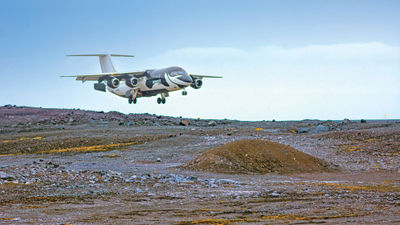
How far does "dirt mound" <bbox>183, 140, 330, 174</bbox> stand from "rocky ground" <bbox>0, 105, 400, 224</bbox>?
0.52 m

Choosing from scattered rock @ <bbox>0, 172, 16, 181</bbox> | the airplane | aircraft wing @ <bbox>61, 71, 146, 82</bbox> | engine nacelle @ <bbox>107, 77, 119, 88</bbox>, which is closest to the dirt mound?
scattered rock @ <bbox>0, 172, 16, 181</bbox>

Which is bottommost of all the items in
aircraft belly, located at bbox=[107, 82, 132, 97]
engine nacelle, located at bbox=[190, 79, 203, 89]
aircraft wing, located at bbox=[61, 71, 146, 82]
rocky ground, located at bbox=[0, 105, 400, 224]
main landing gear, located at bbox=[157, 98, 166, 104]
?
rocky ground, located at bbox=[0, 105, 400, 224]

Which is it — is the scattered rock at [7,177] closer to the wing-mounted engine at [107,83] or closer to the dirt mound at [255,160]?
the dirt mound at [255,160]

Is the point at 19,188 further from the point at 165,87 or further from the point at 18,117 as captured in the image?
the point at 18,117

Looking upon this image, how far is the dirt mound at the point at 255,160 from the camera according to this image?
1877 centimetres

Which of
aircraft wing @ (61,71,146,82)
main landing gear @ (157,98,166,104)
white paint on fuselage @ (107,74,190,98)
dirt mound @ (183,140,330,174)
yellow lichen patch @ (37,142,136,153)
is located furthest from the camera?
aircraft wing @ (61,71,146,82)

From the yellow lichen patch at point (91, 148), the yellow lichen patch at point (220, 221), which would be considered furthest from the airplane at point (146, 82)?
the yellow lichen patch at point (220, 221)

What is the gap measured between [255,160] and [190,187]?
A: 618cm

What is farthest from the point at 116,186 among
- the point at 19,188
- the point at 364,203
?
the point at 364,203

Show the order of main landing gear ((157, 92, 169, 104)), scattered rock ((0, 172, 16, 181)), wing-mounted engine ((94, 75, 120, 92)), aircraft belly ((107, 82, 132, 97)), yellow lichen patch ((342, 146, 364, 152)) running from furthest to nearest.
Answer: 1. aircraft belly ((107, 82, 132, 97))
2. wing-mounted engine ((94, 75, 120, 92))
3. main landing gear ((157, 92, 169, 104))
4. yellow lichen patch ((342, 146, 364, 152))
5. scattered rock ((0, 172, 16, 181))

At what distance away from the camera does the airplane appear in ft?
141

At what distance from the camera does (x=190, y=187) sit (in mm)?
13688

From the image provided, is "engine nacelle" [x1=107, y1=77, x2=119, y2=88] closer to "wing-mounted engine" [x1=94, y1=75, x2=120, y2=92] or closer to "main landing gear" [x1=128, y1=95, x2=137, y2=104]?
"wing-mounted engine" [x1=94, y1=75, x2=120, y2=92]

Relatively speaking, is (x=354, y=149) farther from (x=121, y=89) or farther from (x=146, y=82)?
(x=121, y=89)
